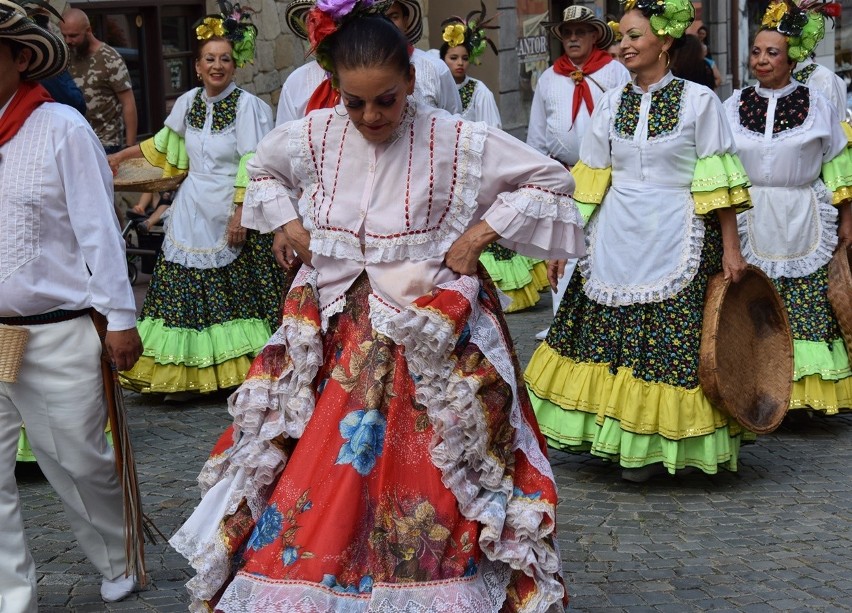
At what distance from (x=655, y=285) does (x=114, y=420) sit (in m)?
2.48

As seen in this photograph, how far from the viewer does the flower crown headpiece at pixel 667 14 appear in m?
6.19

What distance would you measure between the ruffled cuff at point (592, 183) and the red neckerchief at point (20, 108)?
260 cm

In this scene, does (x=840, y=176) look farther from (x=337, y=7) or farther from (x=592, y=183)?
(x=337, y=7)

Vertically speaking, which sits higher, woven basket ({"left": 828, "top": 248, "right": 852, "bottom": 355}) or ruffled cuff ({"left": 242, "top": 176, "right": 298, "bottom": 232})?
ruffled cuff ({"left": 242, "top": 176, "right": 298, "bottom": 232})

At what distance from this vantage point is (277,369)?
13.6 feet

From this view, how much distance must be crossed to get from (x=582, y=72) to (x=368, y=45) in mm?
6658

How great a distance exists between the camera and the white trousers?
14.6 feet

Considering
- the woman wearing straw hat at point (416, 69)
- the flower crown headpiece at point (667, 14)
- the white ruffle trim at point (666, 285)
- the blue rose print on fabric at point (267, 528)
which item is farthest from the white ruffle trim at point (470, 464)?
the woman wearing straw hat at point (416, 69)

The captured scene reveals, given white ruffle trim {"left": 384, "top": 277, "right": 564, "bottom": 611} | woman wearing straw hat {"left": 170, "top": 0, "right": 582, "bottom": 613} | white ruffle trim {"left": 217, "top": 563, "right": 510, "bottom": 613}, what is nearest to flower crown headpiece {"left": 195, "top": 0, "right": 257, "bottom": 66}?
woman wearing straw hat {"left": 170, "top": 0, "right": 582, "bottom": 613}

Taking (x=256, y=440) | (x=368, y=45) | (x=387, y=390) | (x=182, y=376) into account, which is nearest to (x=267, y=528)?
(x=256, y=440)

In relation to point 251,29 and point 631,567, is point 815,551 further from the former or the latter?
point 251,29

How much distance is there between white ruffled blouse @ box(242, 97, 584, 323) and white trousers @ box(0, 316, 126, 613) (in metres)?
0.95

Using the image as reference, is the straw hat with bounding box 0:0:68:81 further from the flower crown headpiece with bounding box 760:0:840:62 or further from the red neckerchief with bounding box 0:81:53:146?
the flower crown headpiece with bounding box 760:0:840:62

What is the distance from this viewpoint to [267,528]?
394 cm
